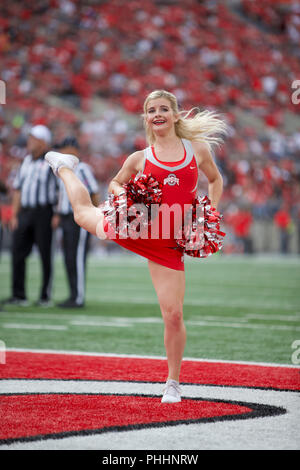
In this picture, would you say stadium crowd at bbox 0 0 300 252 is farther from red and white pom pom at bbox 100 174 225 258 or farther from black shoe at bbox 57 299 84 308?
red and white pom pom at bbox 100 174 225 258

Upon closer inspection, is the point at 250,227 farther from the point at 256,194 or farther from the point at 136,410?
the point at 136,410

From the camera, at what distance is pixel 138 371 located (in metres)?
4.28

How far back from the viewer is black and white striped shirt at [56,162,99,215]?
25.6 feet

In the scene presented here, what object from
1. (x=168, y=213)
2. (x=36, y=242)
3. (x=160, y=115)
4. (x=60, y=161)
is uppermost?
(x=160, y=115)

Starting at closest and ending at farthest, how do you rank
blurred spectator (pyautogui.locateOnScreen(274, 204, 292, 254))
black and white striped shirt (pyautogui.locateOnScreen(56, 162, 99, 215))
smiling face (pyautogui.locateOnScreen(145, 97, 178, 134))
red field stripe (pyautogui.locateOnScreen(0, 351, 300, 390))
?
1. smiling face (pyautogui.locateOnScreen(145, 97, 178, 134))
2. red field stripe (pyautogui.locateOnScreen(0, 351, 300, 390))
3. black and white striped shirt (pyautogui.locateOnScreen(56, 162, 99, 215))
4. blurred spectator (pyautogui.locateOnScreen(274, 204, 292, 254))

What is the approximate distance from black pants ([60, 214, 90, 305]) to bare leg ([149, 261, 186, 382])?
4.45 m

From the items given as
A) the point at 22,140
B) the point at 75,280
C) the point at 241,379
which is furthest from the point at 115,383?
the point at 22,140

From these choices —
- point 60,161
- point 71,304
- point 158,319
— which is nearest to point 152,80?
point 71,304

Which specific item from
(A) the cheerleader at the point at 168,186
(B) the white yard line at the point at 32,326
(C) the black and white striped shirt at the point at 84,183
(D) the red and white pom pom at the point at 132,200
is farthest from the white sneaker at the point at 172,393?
(C) the black and white striped shirt at the point at 84,183

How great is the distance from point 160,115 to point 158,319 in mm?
3543

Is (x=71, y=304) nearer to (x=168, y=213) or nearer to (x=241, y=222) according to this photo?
(x=168, y=213)

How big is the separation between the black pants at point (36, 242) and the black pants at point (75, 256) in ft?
1.13

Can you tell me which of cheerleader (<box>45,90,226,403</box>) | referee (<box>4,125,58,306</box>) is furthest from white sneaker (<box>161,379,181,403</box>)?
referee (<box>4,125,58,306</box>)

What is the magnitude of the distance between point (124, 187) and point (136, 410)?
1.00m
